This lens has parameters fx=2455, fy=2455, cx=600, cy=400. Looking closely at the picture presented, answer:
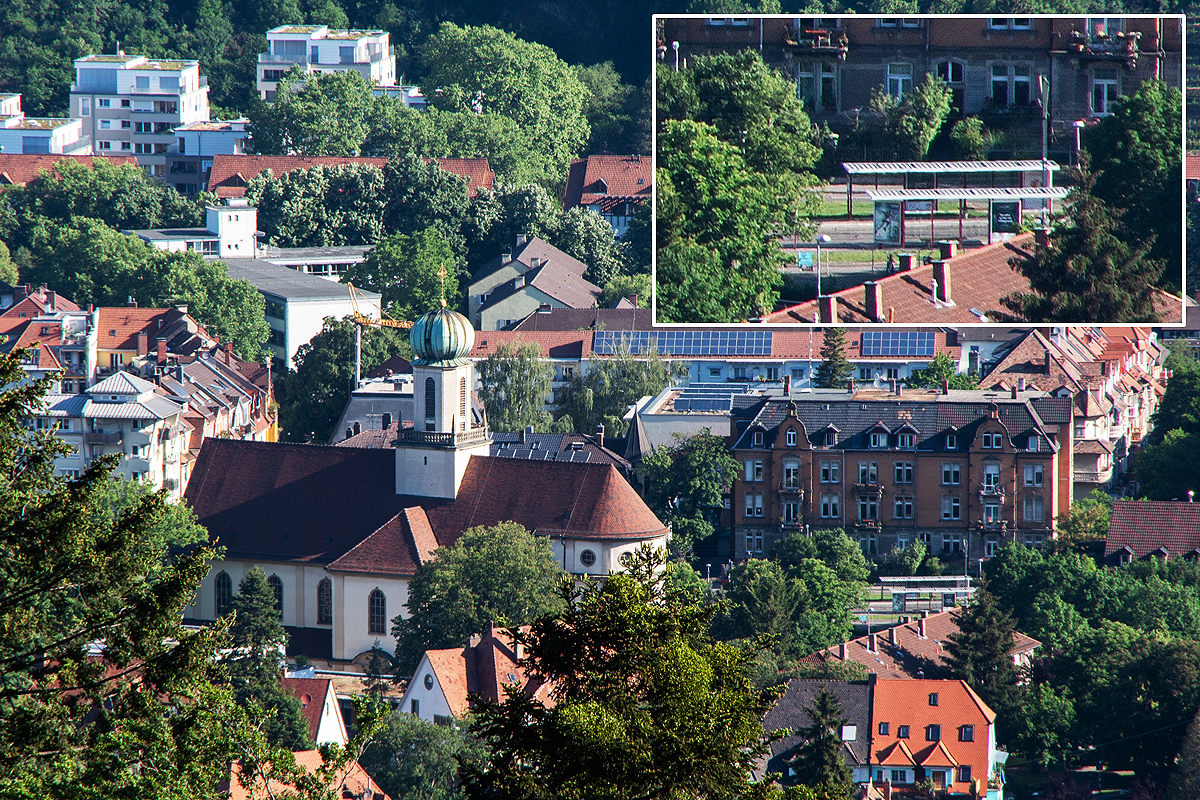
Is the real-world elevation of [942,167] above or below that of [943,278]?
above

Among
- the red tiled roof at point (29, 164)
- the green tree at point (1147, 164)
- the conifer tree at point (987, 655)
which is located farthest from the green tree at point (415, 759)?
the red tiled roof at point (29, 164)

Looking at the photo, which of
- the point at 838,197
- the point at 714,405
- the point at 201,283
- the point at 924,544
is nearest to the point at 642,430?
the point at 714,405

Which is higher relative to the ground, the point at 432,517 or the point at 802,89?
the point at 802,89

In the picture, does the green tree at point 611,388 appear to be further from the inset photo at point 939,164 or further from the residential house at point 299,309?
the inset photo at point 939,164

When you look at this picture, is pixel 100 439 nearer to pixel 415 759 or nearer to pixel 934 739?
pixel 934 739

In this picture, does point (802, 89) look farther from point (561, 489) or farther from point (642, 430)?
point (642, 430)

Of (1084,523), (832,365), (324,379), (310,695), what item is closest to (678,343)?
(832,365)
